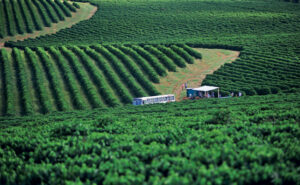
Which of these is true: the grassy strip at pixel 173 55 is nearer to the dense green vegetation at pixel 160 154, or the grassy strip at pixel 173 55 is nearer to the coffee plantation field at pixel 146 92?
the coffee plantation field at pixel 146 92

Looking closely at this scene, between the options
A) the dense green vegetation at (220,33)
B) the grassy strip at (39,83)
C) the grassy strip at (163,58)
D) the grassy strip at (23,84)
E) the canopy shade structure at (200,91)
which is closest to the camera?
the grassy strip at (23,84)

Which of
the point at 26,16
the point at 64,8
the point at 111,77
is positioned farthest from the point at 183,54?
the point at 26,16

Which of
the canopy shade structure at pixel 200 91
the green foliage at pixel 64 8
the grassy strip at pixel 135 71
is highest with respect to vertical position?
the green foliage at pixel 64 8

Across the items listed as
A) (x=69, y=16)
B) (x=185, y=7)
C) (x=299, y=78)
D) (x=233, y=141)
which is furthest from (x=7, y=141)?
(x=185, y=7)

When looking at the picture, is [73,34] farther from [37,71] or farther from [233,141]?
[233,141]

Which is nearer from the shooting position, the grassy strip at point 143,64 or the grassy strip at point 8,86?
the grassy strip at point 8,86

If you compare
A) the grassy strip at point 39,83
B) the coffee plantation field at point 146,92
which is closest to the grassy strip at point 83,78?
the coffee plantation field at point 146,92

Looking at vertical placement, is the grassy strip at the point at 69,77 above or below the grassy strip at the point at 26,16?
below

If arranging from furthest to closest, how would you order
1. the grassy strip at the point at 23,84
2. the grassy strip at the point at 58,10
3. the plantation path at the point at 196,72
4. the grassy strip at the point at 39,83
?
the grassy strip at the point at 58,10
the plantation path at the point at 196,72
the grassy strip at the point at 39,83
the grassy strip at the point at 23,84

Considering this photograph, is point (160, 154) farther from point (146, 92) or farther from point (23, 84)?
point (23, 84)
